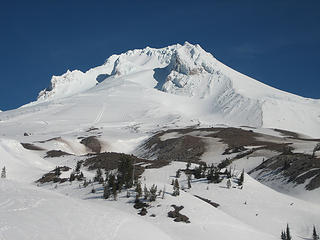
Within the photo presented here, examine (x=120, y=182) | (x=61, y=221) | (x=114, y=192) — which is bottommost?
(x=61, y=221)

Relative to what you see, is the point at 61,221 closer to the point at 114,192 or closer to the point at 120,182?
the point at 114,192

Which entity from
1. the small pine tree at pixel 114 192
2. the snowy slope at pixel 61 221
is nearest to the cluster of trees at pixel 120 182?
the small pine tree at pixel 114 192

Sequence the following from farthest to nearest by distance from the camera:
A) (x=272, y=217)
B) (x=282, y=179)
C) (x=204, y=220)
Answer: (x=282, y=179), (x=272, y=217), (x=204, y=220)

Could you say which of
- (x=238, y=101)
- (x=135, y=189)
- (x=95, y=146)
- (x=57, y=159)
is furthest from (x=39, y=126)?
(x=135, y=189)

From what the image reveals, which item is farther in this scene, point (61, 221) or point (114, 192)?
point (114, 192)

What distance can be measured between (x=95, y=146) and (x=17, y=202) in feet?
278

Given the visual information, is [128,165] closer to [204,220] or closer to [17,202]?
[204,220]

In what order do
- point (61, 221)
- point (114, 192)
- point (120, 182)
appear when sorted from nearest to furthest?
point (61, 221) → point (114, 192) → point (120, 182)

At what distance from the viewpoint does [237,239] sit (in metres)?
19.0

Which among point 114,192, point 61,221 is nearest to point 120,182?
point 114,192

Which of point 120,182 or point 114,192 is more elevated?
point 120,182

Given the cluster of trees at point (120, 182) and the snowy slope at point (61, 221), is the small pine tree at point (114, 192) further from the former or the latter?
the snowy slope at point (61, 221)

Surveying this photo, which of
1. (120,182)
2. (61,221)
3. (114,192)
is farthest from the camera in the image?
(120,182)

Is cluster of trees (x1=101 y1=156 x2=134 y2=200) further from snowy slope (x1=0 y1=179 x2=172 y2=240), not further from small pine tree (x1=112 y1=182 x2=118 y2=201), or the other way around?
snowy slope (x1=0 y1=179 x2=172 y2=240)
